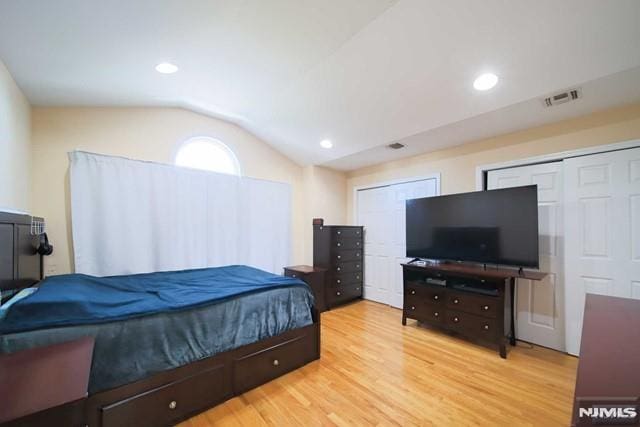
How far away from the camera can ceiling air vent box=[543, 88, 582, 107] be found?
7.32 ft

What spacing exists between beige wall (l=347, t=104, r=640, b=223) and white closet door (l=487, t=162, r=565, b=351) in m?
0.24

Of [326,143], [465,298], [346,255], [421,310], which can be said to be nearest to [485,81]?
[326,143]

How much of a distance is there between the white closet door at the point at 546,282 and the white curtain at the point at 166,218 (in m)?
3.29

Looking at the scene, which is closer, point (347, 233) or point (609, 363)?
point (609, 363)

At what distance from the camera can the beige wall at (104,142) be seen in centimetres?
265

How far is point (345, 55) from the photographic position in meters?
2.33

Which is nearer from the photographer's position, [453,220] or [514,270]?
[514,270]

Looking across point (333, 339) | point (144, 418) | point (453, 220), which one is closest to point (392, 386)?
point (333, 339)

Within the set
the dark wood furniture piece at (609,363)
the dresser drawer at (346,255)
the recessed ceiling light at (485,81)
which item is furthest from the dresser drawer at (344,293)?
the recessed ceiling light at (485,81)

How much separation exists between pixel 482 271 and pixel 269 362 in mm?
2336

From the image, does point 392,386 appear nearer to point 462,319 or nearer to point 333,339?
point 333,339

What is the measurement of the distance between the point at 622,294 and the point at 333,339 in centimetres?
279

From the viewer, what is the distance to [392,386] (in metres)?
2.12

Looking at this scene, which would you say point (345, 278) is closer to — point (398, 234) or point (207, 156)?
point (398, 234)
